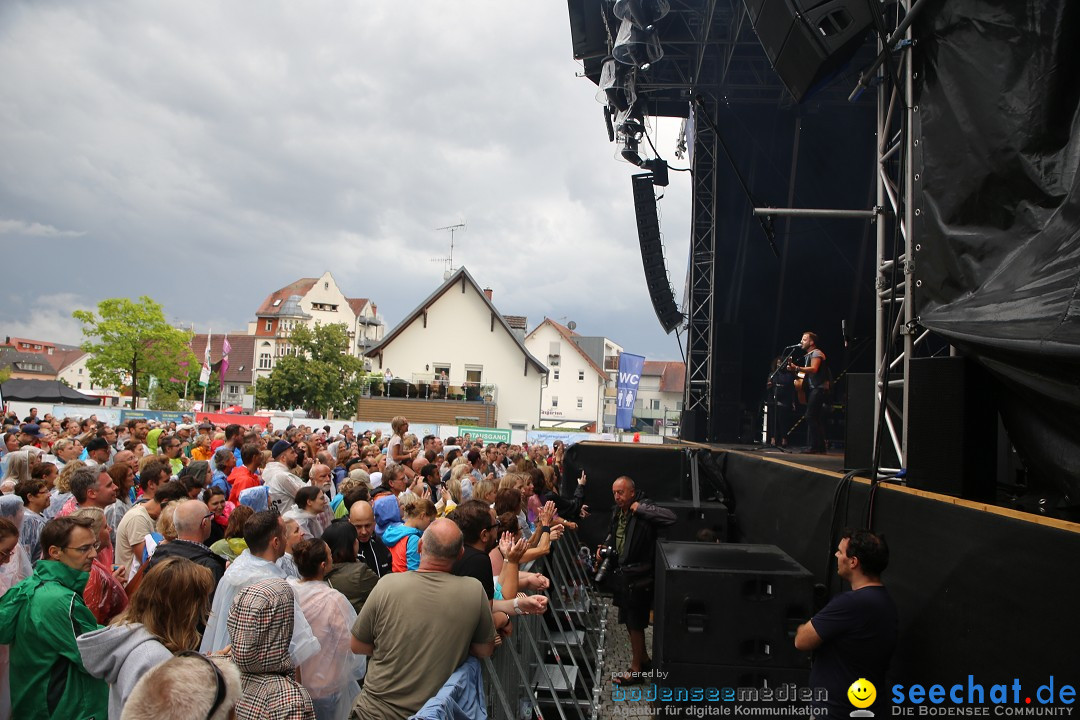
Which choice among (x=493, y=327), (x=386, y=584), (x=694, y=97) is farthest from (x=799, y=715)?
(x=493, y=327)

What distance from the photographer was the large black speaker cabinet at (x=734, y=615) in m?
4.14

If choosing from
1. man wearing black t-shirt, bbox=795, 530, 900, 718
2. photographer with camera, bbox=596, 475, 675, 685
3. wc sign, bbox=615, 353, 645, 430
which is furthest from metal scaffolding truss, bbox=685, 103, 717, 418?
man wearing black t-shirt, bbox=795, 530, 900, 718

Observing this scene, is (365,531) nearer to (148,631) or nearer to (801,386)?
(148,631)

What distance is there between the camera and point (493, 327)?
4275 cm

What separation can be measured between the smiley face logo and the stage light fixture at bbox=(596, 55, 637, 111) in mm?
9588

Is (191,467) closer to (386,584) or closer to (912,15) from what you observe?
(386,584)

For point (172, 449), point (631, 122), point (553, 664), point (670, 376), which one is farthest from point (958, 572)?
point (670, 376)

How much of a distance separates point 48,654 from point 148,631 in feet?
2.32

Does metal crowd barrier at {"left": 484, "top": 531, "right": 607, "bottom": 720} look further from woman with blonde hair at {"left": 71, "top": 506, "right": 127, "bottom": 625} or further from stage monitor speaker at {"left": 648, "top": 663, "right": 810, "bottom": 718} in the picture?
woman with blonde hair at {"left": 71, "top": 506, "right": 127, "bottom": 625}

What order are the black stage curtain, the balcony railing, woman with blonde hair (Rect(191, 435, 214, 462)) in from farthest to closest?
1. the balcony railing
2. woman with blonde hair (Rect(191, 435, 214, 462))
3. the black stage curtain

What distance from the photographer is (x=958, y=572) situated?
10.7ft

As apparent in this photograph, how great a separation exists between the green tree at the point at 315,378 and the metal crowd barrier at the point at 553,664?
151ft

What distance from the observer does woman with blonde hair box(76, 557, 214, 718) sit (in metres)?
2.74

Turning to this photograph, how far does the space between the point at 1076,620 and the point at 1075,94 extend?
7.45 feet
